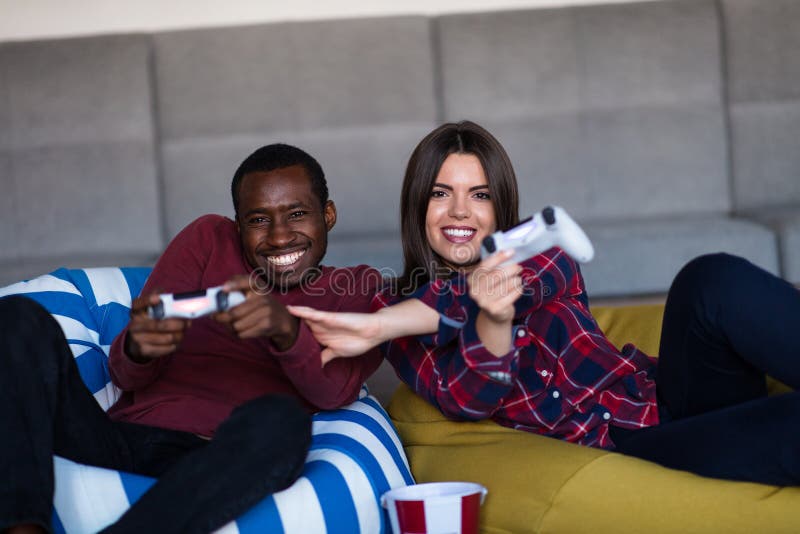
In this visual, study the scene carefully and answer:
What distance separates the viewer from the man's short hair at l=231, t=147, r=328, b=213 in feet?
5.47

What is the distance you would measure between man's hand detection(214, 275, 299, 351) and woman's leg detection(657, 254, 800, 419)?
0.63m

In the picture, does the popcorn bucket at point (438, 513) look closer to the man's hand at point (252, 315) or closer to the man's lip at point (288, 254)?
the man's hand at point (252, 315)

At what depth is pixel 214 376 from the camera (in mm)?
1586

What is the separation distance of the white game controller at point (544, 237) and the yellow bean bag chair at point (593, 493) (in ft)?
1.07

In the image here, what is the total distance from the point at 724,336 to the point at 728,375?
0.33ft

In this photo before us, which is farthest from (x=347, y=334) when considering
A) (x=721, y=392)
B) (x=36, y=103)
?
(x=36, y=103)

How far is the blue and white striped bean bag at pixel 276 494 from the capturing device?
131 centimetres

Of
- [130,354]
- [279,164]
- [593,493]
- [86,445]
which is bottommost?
[593,493]

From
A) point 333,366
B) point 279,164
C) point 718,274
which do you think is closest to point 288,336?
point 333,366

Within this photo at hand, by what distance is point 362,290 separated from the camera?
1706 mm

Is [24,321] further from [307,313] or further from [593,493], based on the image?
[593,493]

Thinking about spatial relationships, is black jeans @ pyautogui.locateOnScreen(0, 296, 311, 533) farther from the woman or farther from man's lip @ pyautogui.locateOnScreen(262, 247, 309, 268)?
man's lip @ pyautogui.locateOnScreen(262, 247, 309, 268)

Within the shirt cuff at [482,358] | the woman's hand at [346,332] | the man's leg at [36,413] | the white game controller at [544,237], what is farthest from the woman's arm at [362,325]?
the man's leg at [36,413]

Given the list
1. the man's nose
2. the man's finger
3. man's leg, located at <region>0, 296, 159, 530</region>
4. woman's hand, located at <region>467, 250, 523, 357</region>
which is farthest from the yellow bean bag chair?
man's leg, located at <region>0, 296, 159, 530</region>
